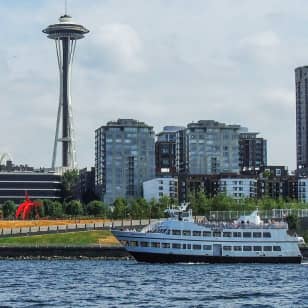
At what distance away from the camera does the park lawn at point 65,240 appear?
186875 mm

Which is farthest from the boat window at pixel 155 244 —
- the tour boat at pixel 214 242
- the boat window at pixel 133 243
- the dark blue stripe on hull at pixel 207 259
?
the boat window at pixel 133 243

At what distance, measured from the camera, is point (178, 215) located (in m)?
152

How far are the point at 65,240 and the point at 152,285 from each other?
271ft

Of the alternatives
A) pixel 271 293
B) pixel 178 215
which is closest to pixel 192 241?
pixel 178 215

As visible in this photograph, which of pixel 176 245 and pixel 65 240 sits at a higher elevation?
pixel 65 240

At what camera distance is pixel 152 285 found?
10881 cm

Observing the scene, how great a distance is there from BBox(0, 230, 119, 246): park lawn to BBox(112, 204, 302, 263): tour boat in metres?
36.2

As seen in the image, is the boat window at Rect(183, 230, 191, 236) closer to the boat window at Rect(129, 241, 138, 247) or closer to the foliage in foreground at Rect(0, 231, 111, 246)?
the boat window at Rect(129, 241, 138, 247)

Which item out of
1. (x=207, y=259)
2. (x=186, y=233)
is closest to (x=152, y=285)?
(x=186, y=233)

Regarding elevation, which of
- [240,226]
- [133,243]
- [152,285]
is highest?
[240,226]

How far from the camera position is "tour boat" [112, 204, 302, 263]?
150 metres

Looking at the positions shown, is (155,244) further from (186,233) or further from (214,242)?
(214,242)

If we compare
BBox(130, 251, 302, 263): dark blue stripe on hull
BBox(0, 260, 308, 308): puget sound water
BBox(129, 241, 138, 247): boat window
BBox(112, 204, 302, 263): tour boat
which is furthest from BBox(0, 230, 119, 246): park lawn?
BBox(112, 204, 302, 263): tour boat

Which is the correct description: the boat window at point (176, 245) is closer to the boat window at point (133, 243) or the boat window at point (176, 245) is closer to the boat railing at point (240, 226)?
the boat railing at point (240, 226)
